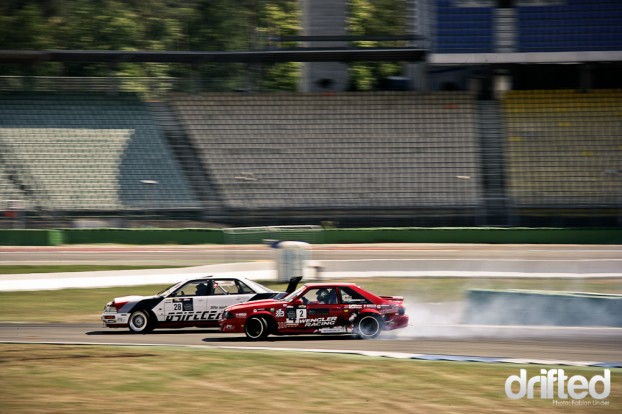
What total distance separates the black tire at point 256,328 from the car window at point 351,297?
1282mm

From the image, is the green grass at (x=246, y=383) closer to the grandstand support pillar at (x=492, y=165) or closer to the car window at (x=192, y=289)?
the car window at (x=192, y=289)

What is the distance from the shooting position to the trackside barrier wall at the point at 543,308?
46.1 ft

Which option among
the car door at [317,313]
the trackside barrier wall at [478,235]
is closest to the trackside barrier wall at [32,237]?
the trackside barrier wall at [478,235]

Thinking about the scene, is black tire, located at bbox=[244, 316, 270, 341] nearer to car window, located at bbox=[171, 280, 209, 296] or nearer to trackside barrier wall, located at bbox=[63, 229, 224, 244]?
car window, located at bbox=[171, 280, 209, 296]

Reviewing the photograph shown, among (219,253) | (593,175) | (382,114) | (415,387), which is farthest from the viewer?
(382,114)

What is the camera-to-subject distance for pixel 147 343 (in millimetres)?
12508

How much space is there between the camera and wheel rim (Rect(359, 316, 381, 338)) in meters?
12.8

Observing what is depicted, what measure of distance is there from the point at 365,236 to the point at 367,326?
16071 mm

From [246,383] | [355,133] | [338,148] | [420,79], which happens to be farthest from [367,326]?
[420,79]

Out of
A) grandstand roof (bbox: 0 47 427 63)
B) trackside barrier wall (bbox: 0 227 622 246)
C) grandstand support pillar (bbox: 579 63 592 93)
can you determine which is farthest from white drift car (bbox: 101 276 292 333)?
grandstand support pillar (bbox: 579 63 592 93)

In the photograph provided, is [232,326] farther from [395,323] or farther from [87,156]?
[87,156]

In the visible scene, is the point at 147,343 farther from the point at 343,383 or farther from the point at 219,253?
the point at 219,253

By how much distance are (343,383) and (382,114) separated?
23296 mm

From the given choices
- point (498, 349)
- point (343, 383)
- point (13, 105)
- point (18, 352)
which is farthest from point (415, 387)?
point (13, 105)
